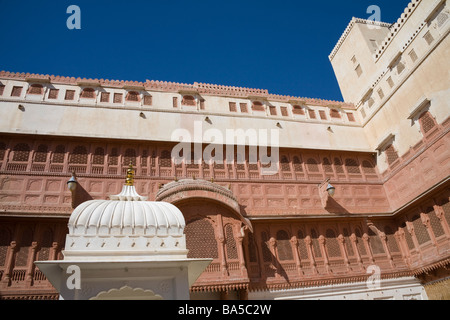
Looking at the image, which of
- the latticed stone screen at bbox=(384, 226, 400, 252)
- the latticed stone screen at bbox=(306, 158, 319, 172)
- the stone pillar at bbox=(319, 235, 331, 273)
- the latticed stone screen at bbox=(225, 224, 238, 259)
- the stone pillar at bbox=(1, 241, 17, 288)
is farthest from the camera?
the latticed stone screen at bbox=(306, 158, 319, 172)

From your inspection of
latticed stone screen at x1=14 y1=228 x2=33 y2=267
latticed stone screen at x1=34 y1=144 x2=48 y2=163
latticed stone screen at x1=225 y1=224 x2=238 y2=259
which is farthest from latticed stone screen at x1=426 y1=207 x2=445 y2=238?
latticed stone screen at x1=34 y1=144 x2=48 y2=163

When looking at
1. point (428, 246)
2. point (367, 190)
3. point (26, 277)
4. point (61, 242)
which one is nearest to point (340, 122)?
point (367, 190)

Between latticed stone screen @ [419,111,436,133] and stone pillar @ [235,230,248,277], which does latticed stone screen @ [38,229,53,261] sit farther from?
latticed stone screen @ [419,111,436,133]

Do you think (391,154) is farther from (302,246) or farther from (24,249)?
(24,249)

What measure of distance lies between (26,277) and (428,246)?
48.2ft

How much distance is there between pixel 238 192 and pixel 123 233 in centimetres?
880

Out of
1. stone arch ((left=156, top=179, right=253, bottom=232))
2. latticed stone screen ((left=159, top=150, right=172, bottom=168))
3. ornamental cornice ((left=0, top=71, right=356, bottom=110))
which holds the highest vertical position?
ornamental cornice ((left=0, top=71, right=356, bottom=110))

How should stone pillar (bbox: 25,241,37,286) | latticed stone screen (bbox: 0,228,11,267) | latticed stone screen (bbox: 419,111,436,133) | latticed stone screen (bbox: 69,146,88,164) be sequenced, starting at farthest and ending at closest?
latticed stone screen (bbox: 419,111,436,133)
latticed stone screen (bbox: 69,146,88,164)
latticed stone screen (bbox: 0,228,11,267)
stone pillar (bbox: 25,241,37,286)

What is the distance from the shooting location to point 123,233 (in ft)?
18.0

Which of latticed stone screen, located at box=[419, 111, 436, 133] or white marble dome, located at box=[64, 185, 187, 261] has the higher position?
latticed stone screen, located at box=[419, 111, 436, 133]

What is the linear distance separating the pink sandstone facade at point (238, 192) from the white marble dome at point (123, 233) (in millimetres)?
5511

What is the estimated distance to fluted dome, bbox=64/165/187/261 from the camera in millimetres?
5250

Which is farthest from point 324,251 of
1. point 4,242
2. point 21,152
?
point 21,152
